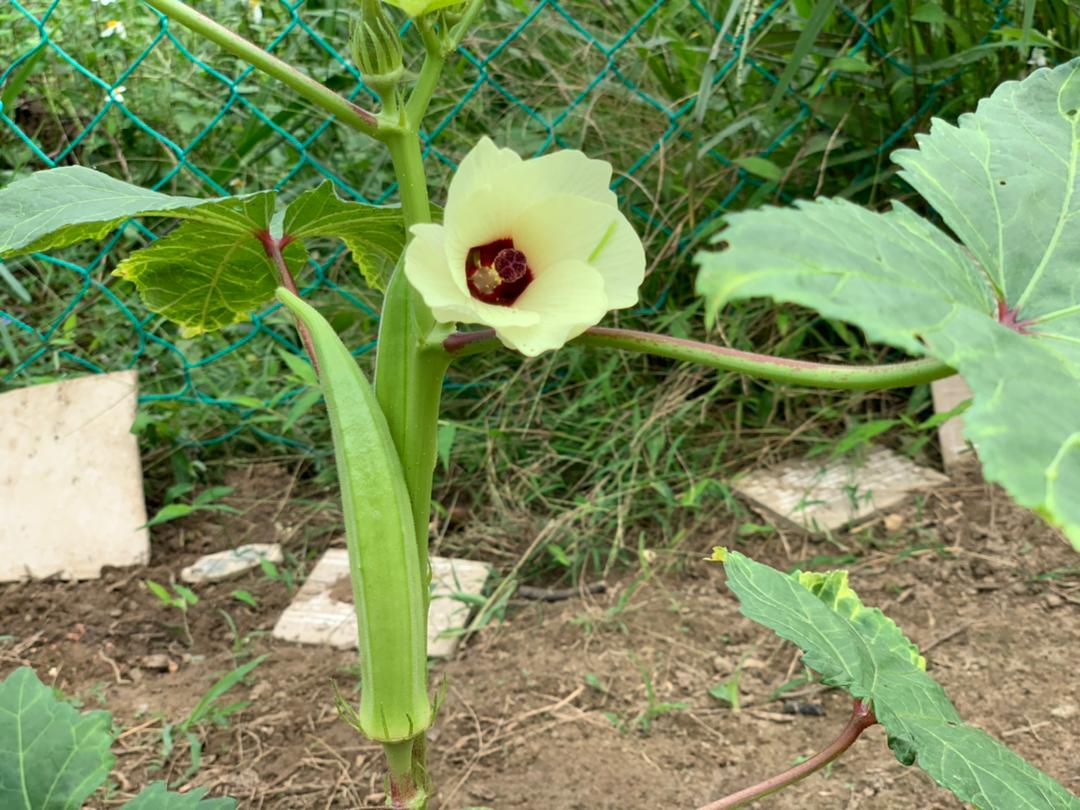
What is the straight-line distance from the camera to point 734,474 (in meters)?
2.13

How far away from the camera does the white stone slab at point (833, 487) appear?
77.3 inches

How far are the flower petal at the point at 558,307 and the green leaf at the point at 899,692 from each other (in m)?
0.33

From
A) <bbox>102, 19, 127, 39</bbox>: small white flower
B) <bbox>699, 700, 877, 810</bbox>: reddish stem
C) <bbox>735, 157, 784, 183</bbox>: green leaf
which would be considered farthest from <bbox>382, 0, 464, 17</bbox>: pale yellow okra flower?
<bbox>102, 19, 127, 39</bbox>: small white flower

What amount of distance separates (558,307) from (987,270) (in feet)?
0.79

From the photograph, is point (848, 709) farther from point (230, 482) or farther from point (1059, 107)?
point (230, 482)

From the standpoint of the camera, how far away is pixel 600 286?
2.04ft

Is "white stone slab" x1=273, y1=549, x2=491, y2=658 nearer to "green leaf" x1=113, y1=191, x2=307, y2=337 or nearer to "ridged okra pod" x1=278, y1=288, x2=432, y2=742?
"green leaf" x1=113, y1=191, x2=307, y2=337

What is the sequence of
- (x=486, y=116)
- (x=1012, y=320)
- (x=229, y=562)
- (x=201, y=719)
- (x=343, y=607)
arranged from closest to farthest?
(x=1012, y=320) < (x=201, y=719) < (x=343, y=607) < (x=229, y=562) < (x=486, y=116)

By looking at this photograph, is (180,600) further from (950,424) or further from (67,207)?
(950,424)

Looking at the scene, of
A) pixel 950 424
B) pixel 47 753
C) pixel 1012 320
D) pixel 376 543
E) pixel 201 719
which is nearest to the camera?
pixel 1012 320

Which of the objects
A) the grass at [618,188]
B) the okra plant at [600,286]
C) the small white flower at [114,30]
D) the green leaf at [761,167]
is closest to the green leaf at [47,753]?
the okra plant at [600,286]

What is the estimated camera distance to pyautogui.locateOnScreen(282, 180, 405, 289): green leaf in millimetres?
833

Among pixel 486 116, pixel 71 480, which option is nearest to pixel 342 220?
pixel 71 480

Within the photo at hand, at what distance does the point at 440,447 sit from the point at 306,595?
1.19ft
